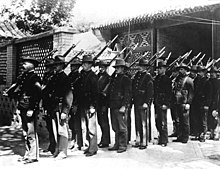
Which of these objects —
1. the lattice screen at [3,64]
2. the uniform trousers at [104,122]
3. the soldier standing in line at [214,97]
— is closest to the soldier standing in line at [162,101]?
the uniform trousers at [104,122]

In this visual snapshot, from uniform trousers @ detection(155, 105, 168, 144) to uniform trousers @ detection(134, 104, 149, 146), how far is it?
36 cm

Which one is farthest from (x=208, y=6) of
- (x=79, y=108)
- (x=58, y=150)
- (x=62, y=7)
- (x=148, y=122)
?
(x=62, y=7)

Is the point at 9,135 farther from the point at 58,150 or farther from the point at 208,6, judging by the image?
the point at 208,6

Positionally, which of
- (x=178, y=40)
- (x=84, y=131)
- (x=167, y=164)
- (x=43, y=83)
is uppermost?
(x=178, y=40)

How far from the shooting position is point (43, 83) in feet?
21.9

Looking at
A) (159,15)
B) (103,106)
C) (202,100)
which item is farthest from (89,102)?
(159,15)

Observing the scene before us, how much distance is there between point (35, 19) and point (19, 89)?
46.1ft

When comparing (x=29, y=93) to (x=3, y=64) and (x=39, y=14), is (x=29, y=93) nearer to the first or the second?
(x=3, y=64)

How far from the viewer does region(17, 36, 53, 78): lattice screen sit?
8.98 meters

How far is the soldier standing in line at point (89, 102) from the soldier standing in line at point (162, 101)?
166cm

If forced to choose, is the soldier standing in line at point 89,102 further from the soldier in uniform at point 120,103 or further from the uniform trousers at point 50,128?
the uniform trousers at point 50,128

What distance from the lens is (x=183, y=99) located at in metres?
7.79

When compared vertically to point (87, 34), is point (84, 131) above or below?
below

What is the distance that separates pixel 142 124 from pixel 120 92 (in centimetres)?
87
